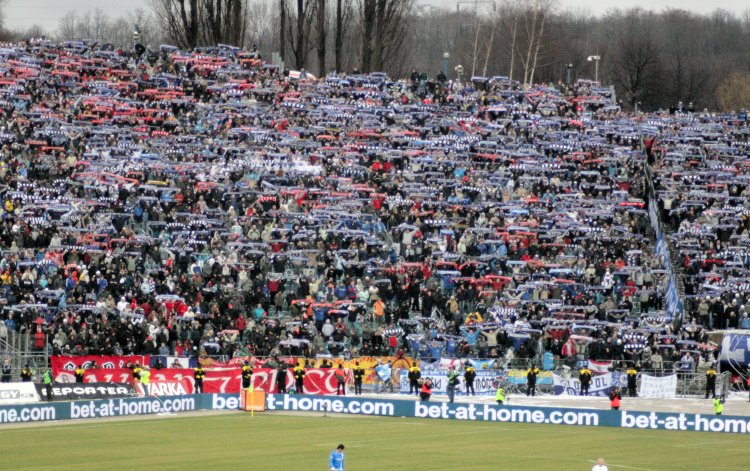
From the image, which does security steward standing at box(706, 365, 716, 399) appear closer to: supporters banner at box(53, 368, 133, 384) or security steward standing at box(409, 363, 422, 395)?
security steward standing at box(409, 363, 422, 395)

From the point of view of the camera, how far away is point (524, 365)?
50.9 meters

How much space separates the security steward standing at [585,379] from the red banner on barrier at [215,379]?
8.76 metres

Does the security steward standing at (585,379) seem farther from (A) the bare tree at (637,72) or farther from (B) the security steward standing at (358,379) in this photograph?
(A) the bare tree at (637,72)

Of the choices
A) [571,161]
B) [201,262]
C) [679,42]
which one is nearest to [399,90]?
[571,161]

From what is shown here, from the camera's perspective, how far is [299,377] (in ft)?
160

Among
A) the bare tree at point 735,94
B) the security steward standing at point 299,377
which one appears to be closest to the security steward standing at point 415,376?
the security steward standing at point 299,377

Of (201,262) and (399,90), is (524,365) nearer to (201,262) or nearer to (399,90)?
(201,262)

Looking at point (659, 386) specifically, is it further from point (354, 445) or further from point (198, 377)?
point (198, 377)

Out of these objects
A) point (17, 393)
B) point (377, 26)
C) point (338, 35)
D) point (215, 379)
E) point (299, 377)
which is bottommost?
point (215, 379)

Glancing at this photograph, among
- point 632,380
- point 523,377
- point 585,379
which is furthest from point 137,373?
point 632,380

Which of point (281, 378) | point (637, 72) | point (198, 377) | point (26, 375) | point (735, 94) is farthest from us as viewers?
point (735, 94)

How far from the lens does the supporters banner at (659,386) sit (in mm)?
48719

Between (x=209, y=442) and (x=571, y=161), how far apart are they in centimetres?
3477

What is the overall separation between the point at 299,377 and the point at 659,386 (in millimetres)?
13309
